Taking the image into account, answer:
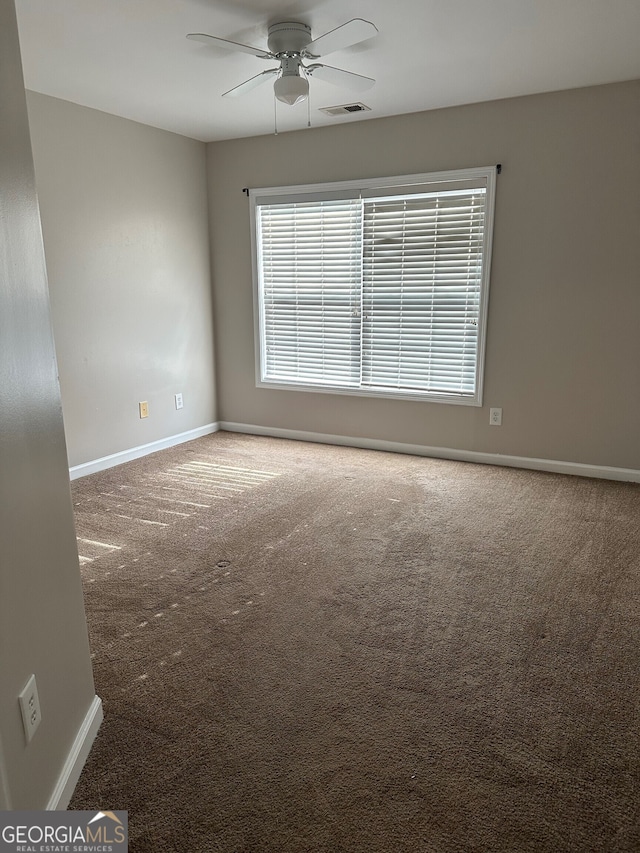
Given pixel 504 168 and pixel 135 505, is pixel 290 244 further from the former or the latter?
pixel 135 505

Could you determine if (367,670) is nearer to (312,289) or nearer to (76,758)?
(76,758)

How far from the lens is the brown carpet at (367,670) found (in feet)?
4.75

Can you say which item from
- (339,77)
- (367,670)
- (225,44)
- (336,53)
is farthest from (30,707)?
(336,53)

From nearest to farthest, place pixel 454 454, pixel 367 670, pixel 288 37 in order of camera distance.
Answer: pixel 367 670 < pixel 288 37 < pixel 454 454

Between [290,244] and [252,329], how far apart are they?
806 mm

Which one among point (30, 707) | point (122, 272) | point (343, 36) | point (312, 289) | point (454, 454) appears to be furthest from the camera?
point (312, 289)

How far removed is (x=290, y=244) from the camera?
470 cm

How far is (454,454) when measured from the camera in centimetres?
437

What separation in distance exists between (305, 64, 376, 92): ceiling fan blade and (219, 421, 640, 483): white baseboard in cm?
254

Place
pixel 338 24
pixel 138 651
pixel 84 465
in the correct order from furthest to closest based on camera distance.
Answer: pixel 84 465 → pixel 338 24 → pixel 138 651

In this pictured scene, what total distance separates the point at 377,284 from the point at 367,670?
314 centimetres

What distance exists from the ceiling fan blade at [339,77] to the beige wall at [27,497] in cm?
187

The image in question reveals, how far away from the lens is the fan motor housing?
2.63m

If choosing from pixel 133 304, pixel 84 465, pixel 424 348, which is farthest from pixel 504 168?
pixel 84 465
